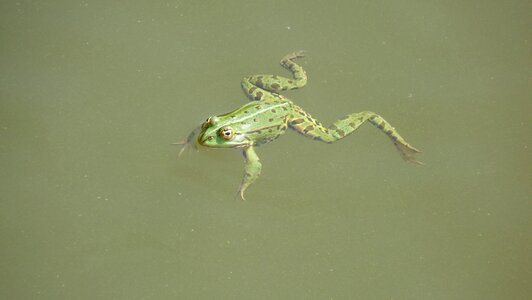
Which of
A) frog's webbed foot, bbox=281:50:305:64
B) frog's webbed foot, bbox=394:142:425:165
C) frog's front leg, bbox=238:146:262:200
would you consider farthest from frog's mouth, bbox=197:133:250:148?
frog's webbed foot, bbox=394:142:425:165

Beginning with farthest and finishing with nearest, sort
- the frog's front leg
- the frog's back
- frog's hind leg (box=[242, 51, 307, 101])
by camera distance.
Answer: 1. frog's hind leg (box=[242, 51, 307, 101])
2. the frog's front leg
3. the frog's back

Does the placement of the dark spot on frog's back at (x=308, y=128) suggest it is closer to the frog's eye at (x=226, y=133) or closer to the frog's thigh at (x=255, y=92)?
the frog's thigh at (x=255, y=92)

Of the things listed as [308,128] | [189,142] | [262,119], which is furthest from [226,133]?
[308,128]

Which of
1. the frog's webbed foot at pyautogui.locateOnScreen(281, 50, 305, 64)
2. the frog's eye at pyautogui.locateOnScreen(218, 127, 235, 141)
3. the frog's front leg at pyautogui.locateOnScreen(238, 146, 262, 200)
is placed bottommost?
the frog's front leg at pyautogui.locateOnScreen(238, 146, 262, 200)

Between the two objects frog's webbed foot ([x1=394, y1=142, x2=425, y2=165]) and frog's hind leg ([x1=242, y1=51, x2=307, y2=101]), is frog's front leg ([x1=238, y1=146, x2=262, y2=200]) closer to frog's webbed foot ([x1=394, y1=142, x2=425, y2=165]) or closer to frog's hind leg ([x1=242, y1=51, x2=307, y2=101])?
frog's hind leg ([x1=242, y1=51, x2=307, y2=101])

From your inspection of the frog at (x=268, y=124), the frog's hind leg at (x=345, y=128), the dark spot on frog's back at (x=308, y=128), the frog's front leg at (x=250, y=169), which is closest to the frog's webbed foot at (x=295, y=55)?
the frog at (x=268, y=124)

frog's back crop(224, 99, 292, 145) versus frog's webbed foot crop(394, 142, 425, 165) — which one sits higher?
frog's back crop(224, 99, 292, 145)
